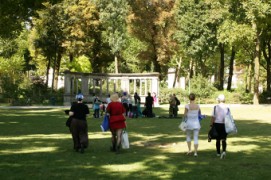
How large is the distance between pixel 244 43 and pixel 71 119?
37033 millimetres

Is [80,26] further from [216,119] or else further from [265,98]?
[216,119]

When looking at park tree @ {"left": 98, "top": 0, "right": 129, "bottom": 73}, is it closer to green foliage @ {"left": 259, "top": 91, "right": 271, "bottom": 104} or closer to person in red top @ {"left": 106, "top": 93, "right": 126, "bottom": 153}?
green foliage @ {"left": 259, "top": 91, "right": 271, "bottom": 104}

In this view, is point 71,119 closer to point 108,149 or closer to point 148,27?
point 108,149

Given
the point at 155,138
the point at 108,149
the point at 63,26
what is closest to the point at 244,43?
the point at 63,26

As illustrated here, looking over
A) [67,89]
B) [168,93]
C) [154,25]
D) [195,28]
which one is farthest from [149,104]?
[195,28]

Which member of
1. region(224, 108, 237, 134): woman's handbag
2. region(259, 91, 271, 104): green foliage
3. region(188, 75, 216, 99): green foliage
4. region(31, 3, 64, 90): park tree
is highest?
region(31, 3, 64, 90): park tree

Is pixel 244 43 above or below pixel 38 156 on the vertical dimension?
above

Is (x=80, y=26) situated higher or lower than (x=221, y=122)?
higher

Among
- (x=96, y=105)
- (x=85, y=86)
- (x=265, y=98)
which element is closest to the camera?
(x=96, y=105)

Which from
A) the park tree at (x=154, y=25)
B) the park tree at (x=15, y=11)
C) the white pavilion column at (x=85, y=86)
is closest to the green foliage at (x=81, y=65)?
the park tree at (x=154, y=25)

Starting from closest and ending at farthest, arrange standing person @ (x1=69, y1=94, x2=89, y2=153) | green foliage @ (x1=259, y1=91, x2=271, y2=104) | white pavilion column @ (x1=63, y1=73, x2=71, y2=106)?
standing person @ (x1=69, y1=94, x2=89, y2=153)
white pavilion column @ (x1=63, y1=73, x2=71, y2=106)
green foliage @ (x1=259, y1=91, x2=271, y2=104)

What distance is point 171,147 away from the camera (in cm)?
1396

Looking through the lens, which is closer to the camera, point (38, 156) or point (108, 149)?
point (38, 156)

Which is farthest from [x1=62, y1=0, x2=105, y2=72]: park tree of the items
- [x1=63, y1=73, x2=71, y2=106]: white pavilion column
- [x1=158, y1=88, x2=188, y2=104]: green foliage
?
[x1=158, y1=88, x2=188, y2=104]: green foliage
